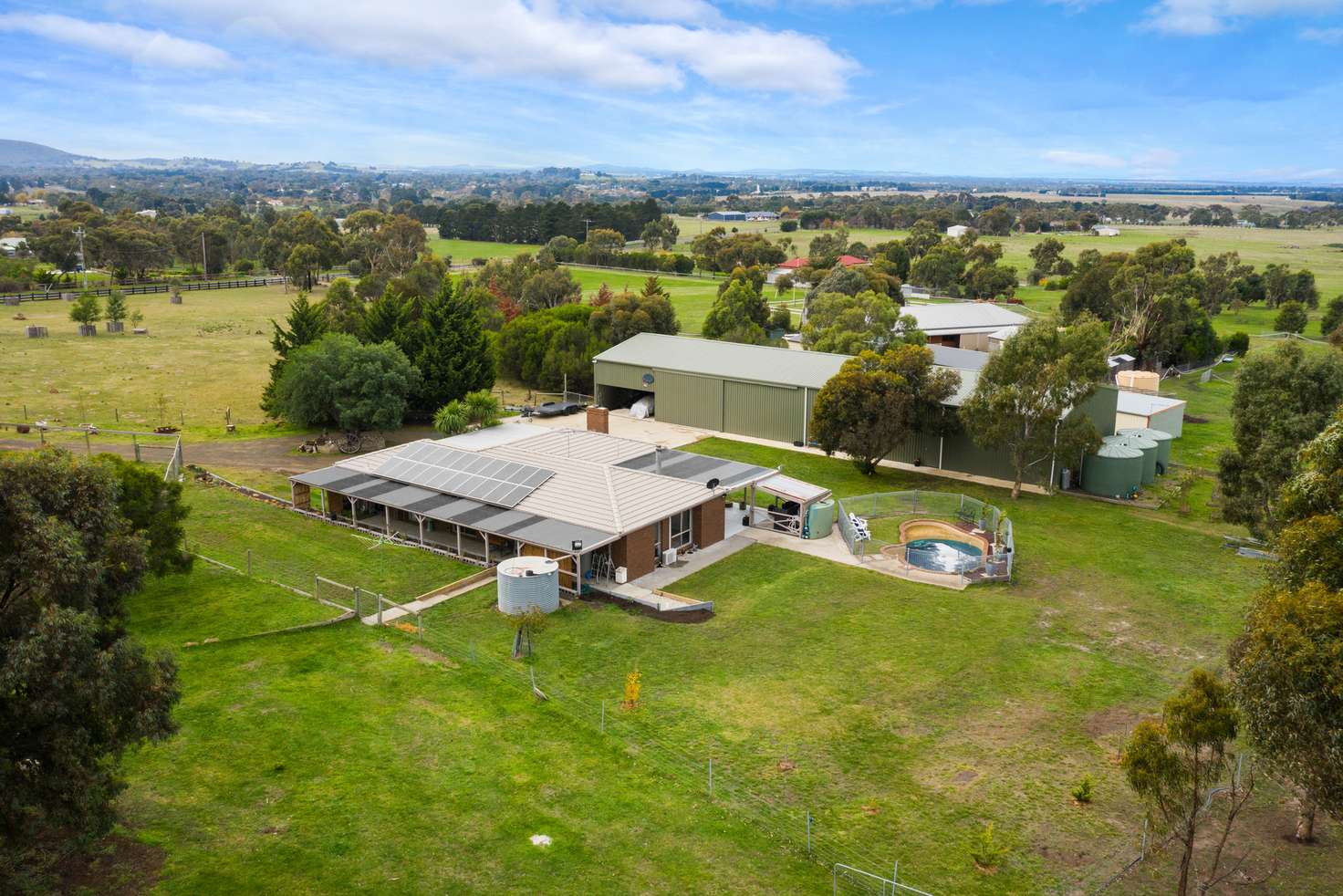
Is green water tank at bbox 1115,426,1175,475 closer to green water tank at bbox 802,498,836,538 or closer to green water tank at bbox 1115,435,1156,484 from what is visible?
green water tank at bbox 1115,435,1156,484

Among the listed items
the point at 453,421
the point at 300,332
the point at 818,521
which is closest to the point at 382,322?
the point at 300,332

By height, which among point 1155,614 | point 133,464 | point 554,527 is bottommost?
point 1155,614

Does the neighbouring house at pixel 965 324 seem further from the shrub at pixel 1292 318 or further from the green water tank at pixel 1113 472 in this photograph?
the green water tank at pixel 1113 472

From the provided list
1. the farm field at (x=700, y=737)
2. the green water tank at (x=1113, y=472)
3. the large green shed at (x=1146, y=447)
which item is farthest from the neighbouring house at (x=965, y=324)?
the farm field at (x=700, y=737)

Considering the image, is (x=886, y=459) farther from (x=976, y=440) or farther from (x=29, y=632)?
(x=29, y=632)

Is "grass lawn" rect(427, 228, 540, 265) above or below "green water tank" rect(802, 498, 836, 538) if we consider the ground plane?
above

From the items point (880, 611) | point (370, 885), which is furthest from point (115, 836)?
point (880, 611)

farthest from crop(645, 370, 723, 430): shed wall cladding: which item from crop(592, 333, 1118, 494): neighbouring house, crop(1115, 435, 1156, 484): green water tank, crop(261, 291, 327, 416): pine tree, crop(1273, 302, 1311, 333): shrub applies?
crop(1273, 302, 1311, 333): shrub
